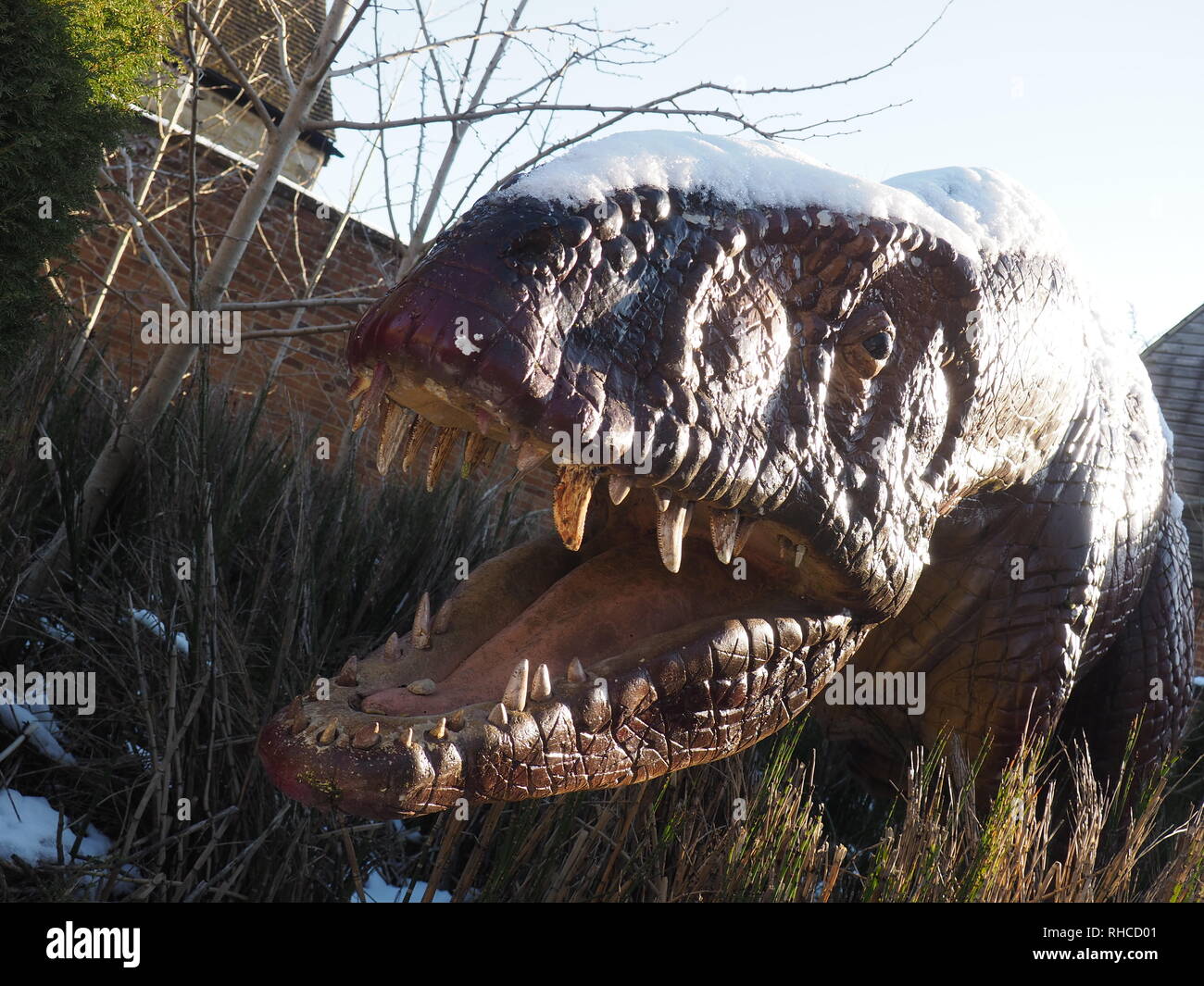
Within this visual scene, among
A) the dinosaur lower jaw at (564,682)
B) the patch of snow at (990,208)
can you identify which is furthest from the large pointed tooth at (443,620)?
the patch of snow at (990,208)

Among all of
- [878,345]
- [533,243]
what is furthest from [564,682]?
[878,345]

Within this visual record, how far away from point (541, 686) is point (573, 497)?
314 millimetres

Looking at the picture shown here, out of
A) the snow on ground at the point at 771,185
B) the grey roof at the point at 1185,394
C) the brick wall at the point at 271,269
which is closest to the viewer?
the snow on ground at the point at 771,185

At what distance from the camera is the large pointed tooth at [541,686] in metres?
1.66

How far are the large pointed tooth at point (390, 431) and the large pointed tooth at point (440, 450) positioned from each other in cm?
9

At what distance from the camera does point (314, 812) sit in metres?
2.57

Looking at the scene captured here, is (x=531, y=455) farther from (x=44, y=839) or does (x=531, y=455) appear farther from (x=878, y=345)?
(x=44, y=839)

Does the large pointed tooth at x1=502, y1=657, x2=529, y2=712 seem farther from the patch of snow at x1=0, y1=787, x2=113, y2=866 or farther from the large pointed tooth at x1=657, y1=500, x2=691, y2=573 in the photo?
the patch of snow at x1=0, y1=787, x2=113, y2=866

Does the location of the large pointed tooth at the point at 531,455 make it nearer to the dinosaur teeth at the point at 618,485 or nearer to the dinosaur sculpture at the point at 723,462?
the dinosaur sculpture at the point at 723,462

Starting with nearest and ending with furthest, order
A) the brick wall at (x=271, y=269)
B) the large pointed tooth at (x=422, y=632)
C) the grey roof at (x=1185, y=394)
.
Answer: the large pointed tooth at (x=422, y=632) < the brick wall at (x=271, y=269) < the grey roof at (x=1185, y=394)


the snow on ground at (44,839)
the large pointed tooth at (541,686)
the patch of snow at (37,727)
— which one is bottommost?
the snow on ground at (44,839)

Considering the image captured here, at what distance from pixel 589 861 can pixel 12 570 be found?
7.22 ft

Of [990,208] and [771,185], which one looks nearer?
[771,185]

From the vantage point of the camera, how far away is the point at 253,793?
2730mm
